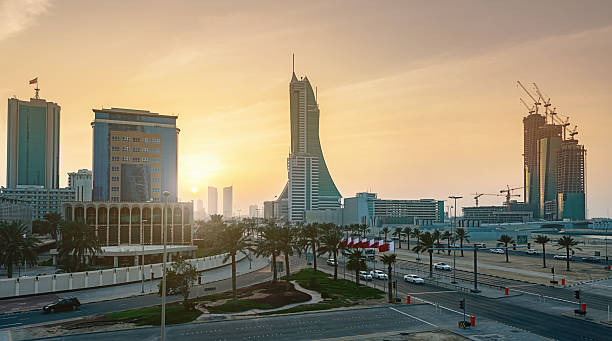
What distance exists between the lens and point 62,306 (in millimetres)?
55688

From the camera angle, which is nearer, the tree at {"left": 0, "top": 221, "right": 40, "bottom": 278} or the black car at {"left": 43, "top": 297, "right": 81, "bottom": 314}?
the black car at {"left": 43, "top": 297, "right": 81, "bottom": 314}

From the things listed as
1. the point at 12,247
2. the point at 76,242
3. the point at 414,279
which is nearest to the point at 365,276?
the point at 414,279

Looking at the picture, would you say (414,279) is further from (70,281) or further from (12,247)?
(12,247)

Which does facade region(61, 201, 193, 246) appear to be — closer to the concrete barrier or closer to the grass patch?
the concrete barrier

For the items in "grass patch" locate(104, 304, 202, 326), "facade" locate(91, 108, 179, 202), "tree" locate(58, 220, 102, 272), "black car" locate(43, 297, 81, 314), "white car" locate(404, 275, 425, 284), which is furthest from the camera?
"facade" locate(91, 108, 179, 202)

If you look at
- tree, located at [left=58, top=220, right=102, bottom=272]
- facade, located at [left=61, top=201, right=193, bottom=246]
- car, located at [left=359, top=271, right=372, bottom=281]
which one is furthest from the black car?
facade, located at [left=61, top=201, right=193, bottom=246]

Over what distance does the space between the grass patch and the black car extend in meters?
7.52

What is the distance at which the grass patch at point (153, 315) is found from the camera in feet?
157

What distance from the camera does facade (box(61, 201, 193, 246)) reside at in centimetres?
12238

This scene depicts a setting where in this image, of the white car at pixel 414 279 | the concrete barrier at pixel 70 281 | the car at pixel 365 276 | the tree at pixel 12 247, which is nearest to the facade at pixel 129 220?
the concrete barrier at pixel 70 281

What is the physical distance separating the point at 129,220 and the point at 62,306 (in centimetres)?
7422

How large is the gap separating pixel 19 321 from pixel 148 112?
134 metres

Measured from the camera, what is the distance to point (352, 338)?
138 ft

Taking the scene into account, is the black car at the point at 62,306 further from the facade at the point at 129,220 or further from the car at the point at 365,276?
the facade at the point at 129,220
